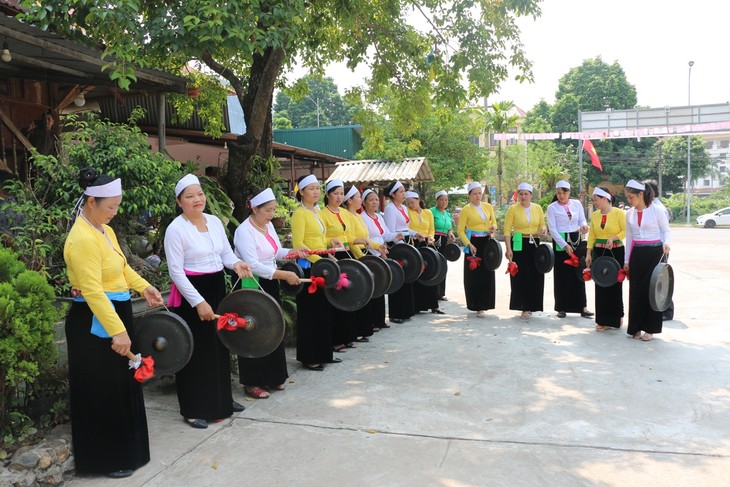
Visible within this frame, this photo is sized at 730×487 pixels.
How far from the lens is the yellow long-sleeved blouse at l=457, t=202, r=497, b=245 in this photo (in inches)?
324

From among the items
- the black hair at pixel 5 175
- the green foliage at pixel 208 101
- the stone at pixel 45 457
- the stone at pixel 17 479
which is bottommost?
the stone at pixel 17 479

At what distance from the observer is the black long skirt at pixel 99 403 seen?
3.53 meters

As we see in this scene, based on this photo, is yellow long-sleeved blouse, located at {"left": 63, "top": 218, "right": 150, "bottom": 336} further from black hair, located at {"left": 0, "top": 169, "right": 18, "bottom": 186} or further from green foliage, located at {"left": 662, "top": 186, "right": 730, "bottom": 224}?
green foliage, located at {"left": 662, "top": 186, "right": 730, "bottom": 224}

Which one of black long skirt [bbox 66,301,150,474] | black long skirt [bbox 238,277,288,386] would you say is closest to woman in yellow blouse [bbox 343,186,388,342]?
black long skirt [bbox 238,277,288,386]

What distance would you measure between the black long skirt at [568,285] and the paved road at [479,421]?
1.15 meters

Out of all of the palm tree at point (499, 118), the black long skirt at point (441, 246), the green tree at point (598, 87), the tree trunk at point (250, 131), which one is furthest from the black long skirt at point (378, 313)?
the green tree at point (598, 87)

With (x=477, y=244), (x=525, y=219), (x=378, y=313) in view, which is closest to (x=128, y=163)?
(x=378, y=313)

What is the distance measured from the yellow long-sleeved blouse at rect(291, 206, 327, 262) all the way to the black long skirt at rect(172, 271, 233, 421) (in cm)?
135

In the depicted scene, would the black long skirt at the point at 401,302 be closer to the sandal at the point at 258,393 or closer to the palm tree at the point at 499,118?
the sandal at the point at 258,393

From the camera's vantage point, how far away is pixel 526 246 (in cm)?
812

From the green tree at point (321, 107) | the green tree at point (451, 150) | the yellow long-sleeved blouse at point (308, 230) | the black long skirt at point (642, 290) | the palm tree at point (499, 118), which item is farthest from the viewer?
the green tree at point (321, 107)

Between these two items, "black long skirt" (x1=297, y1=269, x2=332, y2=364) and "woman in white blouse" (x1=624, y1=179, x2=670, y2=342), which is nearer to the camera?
"black long skirt" (x1=297, y1=269, x2=332, y2=364)

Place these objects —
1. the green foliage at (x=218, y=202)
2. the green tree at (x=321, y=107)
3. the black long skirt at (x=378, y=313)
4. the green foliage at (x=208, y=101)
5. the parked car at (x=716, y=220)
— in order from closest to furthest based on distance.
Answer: the green foliage at (x=218, y=202) < the black long skirt at (x=378, y=313) < the green foliage at (x=208, y=101) < the parked car at (x=716, y=220) < the green tree at (x=321, y=107)

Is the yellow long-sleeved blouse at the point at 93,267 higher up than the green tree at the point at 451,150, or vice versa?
the green tree at the point at 451,150
